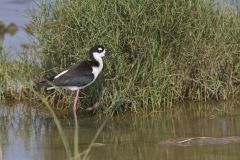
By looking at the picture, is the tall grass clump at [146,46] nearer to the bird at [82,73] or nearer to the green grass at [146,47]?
the green grass at [146,47]

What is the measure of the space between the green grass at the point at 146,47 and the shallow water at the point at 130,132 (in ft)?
0.75

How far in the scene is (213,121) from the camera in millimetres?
8211

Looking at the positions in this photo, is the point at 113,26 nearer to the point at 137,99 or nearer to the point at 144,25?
the point at 144,25

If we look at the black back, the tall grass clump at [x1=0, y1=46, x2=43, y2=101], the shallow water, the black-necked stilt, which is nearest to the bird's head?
the black-necked stilt

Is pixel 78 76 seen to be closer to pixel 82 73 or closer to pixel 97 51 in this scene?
pixel 82 73

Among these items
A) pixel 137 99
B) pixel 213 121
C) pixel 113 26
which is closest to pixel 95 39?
pixel 113 26

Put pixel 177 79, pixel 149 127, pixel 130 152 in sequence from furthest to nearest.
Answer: pixel 177 79
pixel 149 127
pixel 130 152

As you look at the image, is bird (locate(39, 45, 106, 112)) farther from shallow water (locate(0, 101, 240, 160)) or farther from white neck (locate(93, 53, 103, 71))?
shallow water (locate(0, 101, 240, 160))

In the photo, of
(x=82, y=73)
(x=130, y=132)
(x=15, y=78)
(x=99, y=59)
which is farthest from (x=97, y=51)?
(x=15, y=78)

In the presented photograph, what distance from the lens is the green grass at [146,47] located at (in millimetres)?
8383

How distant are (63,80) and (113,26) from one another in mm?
859

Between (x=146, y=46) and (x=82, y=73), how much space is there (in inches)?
33.6

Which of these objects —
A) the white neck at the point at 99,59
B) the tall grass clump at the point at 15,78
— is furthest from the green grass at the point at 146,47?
the tall grass clump at the point at 15,78

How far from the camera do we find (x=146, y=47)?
8445mm
